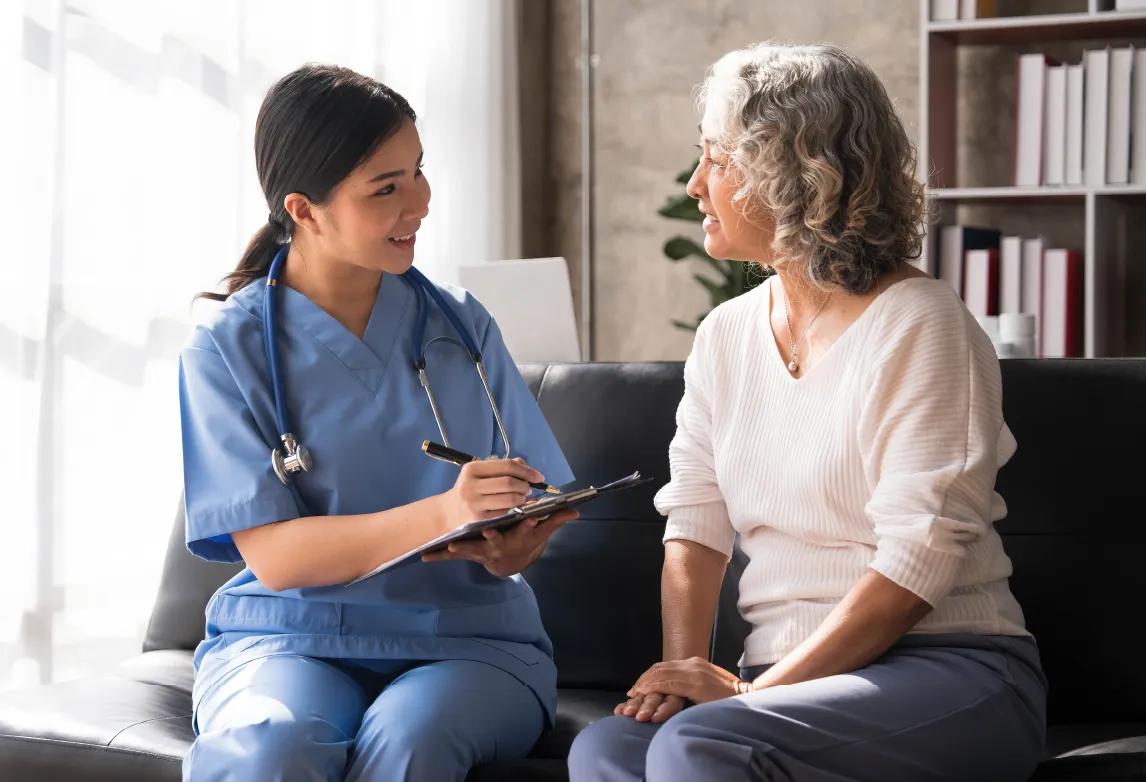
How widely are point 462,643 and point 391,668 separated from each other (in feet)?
0.30

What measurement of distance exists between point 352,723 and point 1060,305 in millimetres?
2307

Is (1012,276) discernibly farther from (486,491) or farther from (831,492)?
(486,491)

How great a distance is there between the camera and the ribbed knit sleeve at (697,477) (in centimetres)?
165

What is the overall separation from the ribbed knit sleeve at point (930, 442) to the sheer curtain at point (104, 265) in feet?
4.99

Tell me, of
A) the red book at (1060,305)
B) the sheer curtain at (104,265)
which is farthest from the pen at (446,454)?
the red book at (1060,305)

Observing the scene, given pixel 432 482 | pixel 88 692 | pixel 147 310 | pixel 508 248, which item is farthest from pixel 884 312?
pixel 508 248

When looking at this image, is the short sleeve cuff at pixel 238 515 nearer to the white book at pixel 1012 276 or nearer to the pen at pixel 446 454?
the pen at pixel 446 454

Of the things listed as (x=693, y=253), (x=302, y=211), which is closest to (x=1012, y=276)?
(x=693, y=253)

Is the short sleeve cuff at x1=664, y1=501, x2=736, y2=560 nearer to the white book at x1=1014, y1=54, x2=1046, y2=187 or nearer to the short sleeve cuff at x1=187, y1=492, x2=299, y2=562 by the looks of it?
the short sleeve cuff at x1=187, y1=492, x2=299, y2=562

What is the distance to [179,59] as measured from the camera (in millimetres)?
2621

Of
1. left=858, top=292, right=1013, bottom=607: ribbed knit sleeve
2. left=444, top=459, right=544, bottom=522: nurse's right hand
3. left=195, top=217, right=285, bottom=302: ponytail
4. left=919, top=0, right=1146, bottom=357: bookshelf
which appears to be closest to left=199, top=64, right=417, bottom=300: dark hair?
left=195, top=217, right=285, bottom=302: ponytail

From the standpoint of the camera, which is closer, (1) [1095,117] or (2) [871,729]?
(2) [871,729]

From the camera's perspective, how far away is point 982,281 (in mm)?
3281

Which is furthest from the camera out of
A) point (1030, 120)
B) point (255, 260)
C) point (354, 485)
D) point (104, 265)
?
point (1030, 120)
